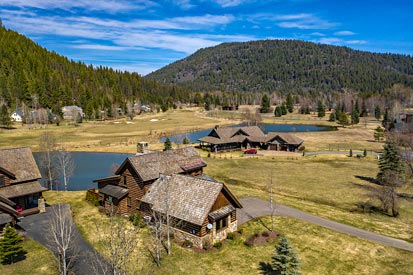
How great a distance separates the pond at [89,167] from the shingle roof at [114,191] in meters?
14.3

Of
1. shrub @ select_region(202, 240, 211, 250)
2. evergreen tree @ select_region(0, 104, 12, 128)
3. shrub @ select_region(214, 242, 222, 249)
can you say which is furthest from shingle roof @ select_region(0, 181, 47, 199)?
evergreen tree @ select_region(0, 104, 12, 128)

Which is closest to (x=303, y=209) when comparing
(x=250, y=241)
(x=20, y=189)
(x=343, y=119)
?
(x=250, y=241)

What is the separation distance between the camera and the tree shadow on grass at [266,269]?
24358 mm

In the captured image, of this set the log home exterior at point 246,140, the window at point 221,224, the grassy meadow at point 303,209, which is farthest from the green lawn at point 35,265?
the log home exterior at point 246,140

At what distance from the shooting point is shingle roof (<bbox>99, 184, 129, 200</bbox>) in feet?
119

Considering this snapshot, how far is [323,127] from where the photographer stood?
469 ft

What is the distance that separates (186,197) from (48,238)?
13.7 meters

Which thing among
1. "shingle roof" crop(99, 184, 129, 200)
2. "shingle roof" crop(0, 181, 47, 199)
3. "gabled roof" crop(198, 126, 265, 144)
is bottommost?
"shingle roof" crop(99, 184, 129, 200)

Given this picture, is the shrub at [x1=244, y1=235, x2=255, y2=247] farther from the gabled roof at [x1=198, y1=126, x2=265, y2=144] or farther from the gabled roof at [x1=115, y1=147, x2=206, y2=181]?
the gabled roof at [x1=198, y1=126, x2=265, y2=144]

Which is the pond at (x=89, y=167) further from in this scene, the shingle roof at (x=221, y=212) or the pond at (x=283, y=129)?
the pond at (x=283, y=129)

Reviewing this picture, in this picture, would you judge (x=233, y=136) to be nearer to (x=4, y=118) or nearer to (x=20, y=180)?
(x=20, y=180)

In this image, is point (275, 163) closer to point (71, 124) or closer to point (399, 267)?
point (399, 267)

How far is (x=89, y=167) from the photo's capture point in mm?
65625

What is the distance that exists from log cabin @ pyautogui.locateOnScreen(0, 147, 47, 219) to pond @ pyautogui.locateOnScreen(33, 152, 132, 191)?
12.6 m
